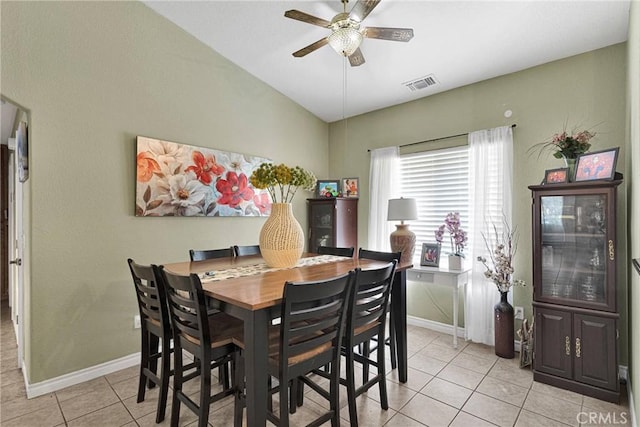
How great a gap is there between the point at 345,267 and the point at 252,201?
1860 millimetres

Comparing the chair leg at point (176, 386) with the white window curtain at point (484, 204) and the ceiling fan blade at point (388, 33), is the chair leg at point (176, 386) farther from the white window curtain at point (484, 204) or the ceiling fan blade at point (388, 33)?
the white window curtain at point (484, 204)

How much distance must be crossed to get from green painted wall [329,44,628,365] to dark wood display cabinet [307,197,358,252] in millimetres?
967

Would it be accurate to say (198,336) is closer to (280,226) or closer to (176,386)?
(176,386)

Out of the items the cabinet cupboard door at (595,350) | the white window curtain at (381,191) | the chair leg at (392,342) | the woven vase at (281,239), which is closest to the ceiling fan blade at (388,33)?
the woven vase at (281,239)

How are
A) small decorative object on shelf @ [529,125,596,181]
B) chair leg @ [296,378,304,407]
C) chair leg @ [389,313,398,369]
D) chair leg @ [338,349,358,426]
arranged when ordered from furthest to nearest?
chair leg @ [389,313,398,369] < small decorative object on shelf @ [529,125,596,181] < chair leg @ [296,378,304,407] < chair leg @ [338,349,358,426]

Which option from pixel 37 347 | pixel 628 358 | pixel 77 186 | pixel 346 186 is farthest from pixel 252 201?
pixel 628 358

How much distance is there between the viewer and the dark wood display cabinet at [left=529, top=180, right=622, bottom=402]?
2223 millimetres

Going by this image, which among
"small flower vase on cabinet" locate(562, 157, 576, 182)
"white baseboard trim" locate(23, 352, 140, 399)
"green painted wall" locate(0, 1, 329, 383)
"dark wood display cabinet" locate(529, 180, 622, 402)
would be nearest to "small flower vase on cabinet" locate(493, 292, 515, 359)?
"dark wood display cabinet" locate(529, 180, 622, 402)

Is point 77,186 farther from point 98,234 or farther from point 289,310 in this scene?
point 289,310

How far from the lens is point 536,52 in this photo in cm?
274

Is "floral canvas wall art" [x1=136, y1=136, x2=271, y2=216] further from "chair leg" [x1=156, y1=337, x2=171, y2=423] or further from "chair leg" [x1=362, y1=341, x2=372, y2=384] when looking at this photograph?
"chair leg" [x1=362, y1=341, x2=372, y2=384]

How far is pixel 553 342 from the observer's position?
7.96ft

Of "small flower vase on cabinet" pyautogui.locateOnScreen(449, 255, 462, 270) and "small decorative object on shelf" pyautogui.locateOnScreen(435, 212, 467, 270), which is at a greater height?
"small decorative object on shelf" pyautogui.locateOnScreen(435, 212, 467, 270)


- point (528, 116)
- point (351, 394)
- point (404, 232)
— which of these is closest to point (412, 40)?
point (528, 116)
